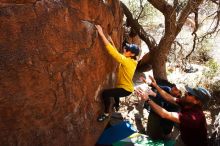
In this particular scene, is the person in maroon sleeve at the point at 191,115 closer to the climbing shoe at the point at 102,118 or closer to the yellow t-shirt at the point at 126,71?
the yellow t-shirt at the point at 126,71

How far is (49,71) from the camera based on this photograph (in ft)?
12.8

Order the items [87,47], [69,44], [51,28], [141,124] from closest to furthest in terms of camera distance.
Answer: [51,28]
[69,44]
[87,47]
[141,124]

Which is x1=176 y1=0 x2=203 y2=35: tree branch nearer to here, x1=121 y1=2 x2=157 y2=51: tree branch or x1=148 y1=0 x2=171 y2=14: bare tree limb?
x1=148 y1=0 x2=171 y2=14: bare tree limb

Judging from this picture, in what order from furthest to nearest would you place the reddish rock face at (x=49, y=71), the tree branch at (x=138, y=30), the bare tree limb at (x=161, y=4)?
the tree branch at (x=138, y=30) < the bare tree limb at (x=161, y=4) < the reddish rock face at (x=49, y=71)

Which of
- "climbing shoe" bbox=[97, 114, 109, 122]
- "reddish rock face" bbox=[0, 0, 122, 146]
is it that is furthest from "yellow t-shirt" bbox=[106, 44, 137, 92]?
"climbing shoe" bbox=[97, 114, 109, 122]

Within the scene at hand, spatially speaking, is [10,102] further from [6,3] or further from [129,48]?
[129,48]

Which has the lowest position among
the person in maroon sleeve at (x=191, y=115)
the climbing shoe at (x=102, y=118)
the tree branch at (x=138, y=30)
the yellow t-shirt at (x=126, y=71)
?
the climbing shoe at (x=102, y=118)

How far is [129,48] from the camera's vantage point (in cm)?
469

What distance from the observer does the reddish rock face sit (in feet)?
11.7

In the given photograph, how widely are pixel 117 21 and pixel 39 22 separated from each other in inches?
87.8

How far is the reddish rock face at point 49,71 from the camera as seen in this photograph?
3.57 m

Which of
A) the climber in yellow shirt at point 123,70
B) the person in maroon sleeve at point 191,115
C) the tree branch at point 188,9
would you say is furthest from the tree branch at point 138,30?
the person in maroon sleeve at point 191,115

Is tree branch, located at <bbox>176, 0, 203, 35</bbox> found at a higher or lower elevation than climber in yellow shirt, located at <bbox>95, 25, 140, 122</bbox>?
higher

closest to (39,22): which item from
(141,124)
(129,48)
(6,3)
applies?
(6,3)
